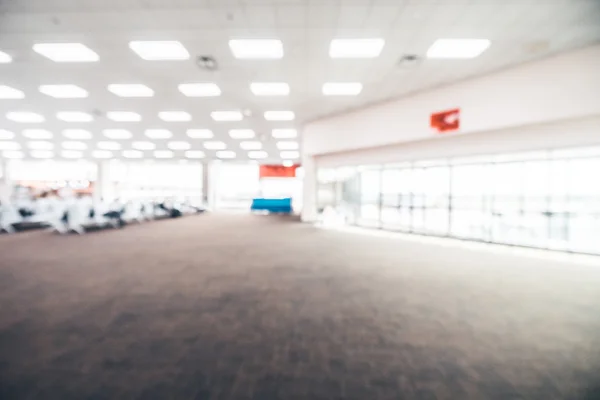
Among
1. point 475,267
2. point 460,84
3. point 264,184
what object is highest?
point 460,84

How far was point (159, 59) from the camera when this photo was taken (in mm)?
5602

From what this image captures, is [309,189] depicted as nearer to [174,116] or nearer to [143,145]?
[174,116]

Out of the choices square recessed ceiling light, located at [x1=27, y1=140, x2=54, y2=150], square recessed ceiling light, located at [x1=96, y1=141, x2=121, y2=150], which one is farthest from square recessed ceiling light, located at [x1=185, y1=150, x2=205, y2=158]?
square recessed ceiling light, located at [x1=27, y1=140, x2=54, y2=150]

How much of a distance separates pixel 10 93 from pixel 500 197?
1410 cm

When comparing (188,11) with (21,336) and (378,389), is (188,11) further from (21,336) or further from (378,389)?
(378,389)

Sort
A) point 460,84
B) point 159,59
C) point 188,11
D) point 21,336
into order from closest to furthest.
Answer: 1. point 21,336
2. point 188,11
3. point 159,59
4. point 460,84

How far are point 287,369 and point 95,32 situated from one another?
235 inches

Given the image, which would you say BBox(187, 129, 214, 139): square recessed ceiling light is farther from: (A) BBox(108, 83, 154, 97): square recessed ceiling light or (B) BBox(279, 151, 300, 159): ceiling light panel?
(B) BBox(279, 151, 300, 159): ceiling light panel

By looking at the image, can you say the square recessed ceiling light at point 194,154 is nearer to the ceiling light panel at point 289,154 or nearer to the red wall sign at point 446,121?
the ceiling light panel at point 289,154

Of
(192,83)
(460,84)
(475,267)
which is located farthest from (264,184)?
(475,267)

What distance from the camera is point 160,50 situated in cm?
530

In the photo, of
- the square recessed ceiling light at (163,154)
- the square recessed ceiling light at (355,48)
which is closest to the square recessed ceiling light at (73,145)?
the square recessed ceiling light at (163,154)

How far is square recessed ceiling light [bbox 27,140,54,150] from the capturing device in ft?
46.2

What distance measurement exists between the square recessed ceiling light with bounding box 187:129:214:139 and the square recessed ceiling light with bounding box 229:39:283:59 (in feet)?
23.3
